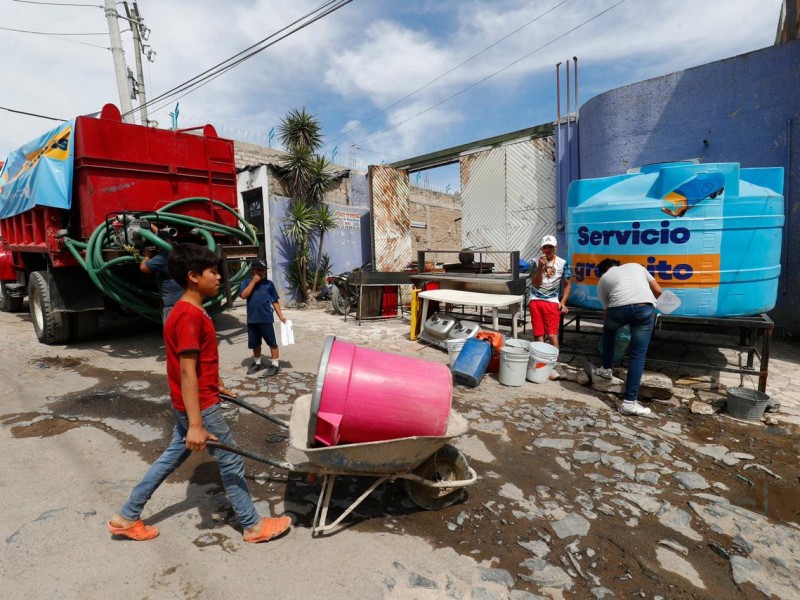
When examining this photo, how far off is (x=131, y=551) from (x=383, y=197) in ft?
37.1

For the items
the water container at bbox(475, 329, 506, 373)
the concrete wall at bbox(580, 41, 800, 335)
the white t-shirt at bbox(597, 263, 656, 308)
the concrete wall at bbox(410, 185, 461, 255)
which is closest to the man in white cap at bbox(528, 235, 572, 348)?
the water container at bbox(475, 329, 506, 373)

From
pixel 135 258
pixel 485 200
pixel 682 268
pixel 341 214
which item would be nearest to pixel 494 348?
pixel 682 268

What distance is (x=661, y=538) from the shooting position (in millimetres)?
2570

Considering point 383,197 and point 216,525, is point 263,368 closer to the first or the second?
point 216,525

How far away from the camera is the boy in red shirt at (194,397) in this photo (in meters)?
2.18

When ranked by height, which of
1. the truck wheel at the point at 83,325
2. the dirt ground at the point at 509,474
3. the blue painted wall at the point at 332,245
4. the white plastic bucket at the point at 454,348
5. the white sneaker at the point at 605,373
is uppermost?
the blue painted wall at the point at 332,245

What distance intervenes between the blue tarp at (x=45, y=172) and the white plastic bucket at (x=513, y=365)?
6.36 m

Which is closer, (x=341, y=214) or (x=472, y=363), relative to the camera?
(x=472, y=363)

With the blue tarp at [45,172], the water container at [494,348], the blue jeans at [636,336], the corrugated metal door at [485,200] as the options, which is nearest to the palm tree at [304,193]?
the corrugated metal door at [485,200]

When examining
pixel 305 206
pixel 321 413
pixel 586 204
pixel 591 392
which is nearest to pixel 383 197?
pixel 305 206

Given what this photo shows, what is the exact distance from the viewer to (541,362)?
17.4 feet

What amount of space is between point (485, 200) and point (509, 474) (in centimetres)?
860

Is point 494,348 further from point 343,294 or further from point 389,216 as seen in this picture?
point 389,216

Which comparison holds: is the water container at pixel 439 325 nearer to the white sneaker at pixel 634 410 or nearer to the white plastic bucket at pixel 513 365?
the white plastic bucket at pixel 513 365
